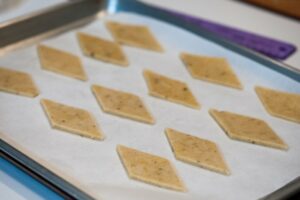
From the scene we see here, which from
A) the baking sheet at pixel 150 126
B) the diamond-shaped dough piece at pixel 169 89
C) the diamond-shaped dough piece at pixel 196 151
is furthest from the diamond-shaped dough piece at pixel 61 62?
the diamond-shaped dough piece at pixel 196 151

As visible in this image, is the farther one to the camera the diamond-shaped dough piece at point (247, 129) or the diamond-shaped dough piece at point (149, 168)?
the diamond-shaped dough piece at point (247, 129)

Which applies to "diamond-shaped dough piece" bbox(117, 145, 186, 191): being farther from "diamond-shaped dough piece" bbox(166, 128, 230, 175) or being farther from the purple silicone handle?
the purple silicone handle

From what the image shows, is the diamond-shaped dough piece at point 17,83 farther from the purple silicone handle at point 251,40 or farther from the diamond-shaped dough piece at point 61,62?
the purple silicone handle at point 251,40

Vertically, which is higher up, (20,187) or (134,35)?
(134,35)

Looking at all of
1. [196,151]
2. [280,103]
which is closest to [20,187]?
[196,151]

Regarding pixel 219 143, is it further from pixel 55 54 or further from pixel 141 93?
pixel 55 54

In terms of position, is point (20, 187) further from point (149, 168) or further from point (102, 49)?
point (102, 49)

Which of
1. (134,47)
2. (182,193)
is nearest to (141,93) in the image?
(134,47)
